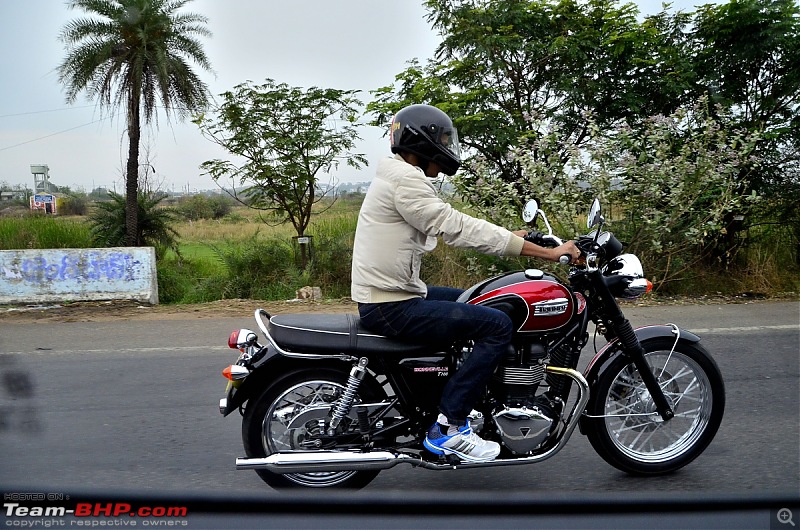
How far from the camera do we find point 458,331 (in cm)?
382

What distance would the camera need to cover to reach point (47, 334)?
8.42 meters

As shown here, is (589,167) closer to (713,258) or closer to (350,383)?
(713,258)

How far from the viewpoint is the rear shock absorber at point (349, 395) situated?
3.84 meters

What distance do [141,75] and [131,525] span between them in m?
11.6

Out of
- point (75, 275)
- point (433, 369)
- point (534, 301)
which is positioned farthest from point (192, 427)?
point (75, 275)

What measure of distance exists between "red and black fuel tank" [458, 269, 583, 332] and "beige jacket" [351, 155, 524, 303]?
21cm

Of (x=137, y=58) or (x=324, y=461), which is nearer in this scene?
(x=324, y=461)

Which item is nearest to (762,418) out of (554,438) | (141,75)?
(554,438)

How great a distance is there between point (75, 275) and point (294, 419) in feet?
25.9

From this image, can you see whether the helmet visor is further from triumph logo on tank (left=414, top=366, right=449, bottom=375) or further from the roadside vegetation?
the roadside vegetation

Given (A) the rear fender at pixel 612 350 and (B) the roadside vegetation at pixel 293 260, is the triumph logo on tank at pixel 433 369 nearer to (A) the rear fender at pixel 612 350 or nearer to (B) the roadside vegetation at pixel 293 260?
(A) the rear fender at pixel 612 350

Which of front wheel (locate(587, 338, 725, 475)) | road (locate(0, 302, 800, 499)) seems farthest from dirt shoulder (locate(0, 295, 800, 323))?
front wheel (locate(587, 338, 725, 475))

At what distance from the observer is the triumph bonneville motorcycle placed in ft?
12.6

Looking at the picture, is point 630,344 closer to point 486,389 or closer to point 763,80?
point 486,389
